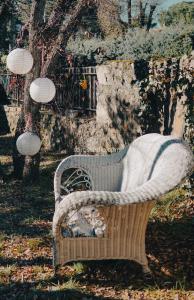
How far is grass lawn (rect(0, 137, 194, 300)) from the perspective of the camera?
3752mm

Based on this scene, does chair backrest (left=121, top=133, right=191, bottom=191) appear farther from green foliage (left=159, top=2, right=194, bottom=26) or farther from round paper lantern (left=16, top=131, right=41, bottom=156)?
green foliage (left=159, top=2, right=194, bottom=26)

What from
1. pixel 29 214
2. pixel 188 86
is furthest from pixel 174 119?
pixel 29 214

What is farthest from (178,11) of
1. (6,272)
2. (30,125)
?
(6,272)

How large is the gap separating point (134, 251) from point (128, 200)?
667mm

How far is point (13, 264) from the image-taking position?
4340 mm

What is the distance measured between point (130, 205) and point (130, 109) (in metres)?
4.56

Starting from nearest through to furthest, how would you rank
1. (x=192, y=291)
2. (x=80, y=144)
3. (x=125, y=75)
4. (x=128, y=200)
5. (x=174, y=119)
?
1. (x=128, y=200)
2. (x=192, y=291)
3. (x=174, y=119)
4. (x=125, y=75)
5. (x=80, y=144)

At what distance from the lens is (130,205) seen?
11.8 feet

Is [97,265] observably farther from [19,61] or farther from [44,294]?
[19,61]

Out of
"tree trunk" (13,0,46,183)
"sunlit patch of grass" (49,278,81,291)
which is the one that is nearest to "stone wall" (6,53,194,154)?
"tree trunk" (13,0,46,183)

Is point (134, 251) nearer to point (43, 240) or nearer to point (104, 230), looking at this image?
point (104, 230)

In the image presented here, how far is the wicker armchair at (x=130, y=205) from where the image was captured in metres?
3.45

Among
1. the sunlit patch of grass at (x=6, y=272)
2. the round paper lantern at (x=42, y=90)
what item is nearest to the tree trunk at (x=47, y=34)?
the round paper lantern at (x=42, y=90)

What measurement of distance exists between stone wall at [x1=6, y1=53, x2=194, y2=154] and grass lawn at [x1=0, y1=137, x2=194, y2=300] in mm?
1454
